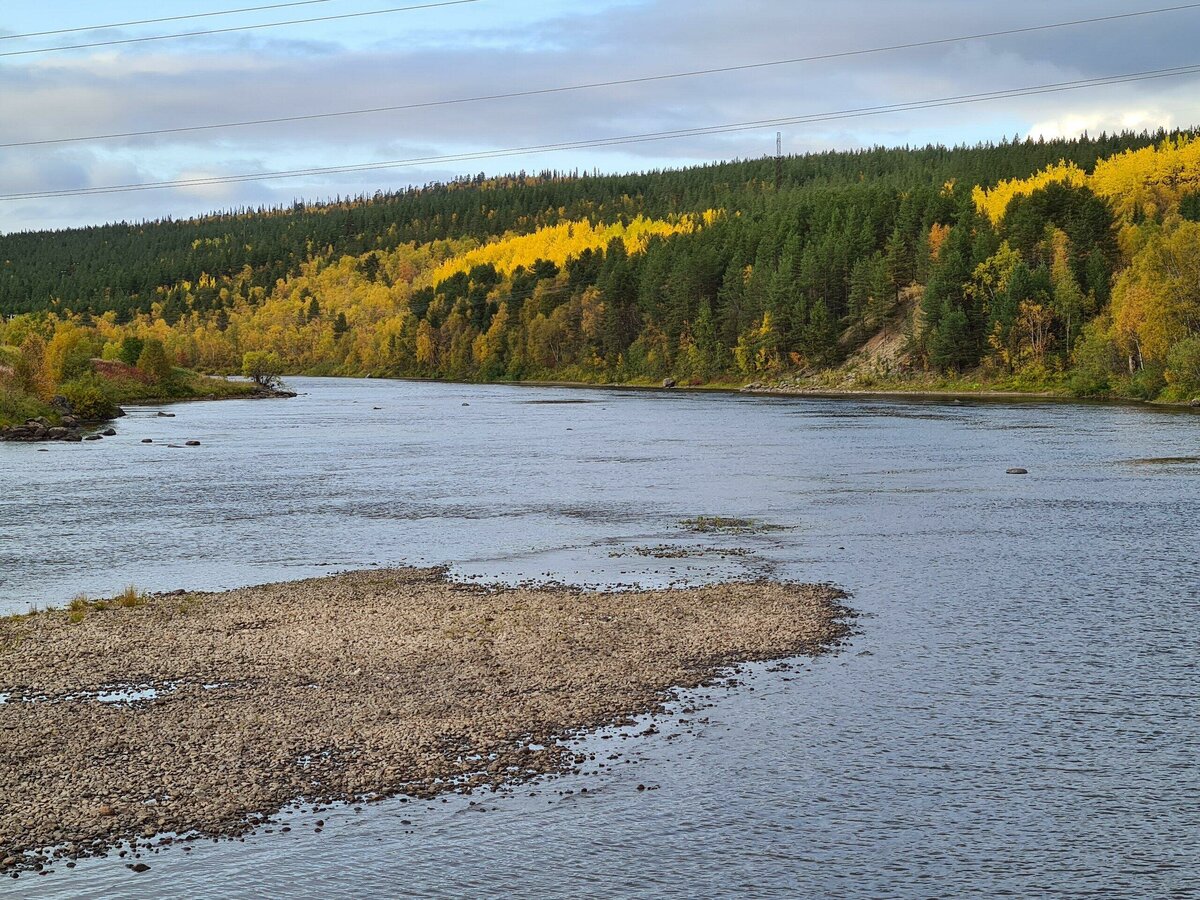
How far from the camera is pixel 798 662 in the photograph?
25297 mm

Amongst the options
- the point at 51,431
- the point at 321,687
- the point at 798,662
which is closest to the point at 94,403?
the point at 51,431

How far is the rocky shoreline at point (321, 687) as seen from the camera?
17.4 m

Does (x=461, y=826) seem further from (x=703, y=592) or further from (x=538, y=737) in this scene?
(x=703, y=592)

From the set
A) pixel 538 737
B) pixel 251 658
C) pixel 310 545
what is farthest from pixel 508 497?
pixel 538 737

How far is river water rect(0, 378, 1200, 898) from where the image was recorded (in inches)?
618

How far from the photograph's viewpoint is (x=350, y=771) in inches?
722

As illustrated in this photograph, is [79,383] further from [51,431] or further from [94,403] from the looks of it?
[51,431]

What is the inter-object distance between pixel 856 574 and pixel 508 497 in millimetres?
23640

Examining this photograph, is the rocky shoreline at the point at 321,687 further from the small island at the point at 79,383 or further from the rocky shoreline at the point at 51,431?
the small island at the point at 79,383

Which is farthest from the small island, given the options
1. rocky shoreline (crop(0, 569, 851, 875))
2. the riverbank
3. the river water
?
rocky shoreline (crop(0, 569, 851, 875))

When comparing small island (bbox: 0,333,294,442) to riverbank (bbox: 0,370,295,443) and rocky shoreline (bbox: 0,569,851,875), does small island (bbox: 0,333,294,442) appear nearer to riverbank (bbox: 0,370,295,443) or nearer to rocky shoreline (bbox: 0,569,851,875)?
riverbank (bbox: 0,370,295,443)

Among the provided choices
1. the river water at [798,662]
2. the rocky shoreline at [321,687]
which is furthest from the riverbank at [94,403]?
the rocky shoreline at [321,687]

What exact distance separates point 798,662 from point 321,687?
9.91 metres

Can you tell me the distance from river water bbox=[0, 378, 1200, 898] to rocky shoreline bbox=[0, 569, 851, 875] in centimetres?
105
